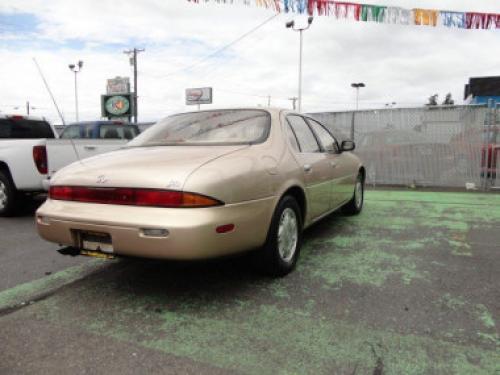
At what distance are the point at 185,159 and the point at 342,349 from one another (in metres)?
1.61

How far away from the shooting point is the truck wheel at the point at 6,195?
6.20 m

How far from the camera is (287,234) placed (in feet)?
11.6

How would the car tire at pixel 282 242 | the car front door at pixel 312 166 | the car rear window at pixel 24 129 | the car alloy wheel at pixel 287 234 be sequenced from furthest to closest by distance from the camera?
the car rear window at pixel 24 129 < the car front door at pixel 312 166 < the car alloy wheel at pixel 287 234 < the car tire at pixel 282 242

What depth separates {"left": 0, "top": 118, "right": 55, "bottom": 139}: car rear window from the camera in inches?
273

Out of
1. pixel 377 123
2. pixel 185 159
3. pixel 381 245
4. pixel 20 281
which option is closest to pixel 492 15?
pixel 377 123

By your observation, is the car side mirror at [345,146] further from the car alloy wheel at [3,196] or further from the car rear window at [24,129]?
the car rear window at [24,129]

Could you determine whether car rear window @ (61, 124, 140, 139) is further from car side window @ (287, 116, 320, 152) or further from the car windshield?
car side window @ (287, 116, 320, 152)

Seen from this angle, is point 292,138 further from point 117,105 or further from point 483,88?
point 483,88

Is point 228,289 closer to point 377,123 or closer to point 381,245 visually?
point 381,245

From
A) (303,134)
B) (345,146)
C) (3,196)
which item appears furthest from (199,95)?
(303,134)

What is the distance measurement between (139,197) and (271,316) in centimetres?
119

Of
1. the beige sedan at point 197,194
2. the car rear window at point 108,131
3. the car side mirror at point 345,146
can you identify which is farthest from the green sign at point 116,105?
the beige sedan at point 197,194

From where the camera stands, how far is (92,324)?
2.68 meters

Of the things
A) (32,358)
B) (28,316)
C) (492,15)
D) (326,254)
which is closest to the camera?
(32,358)
